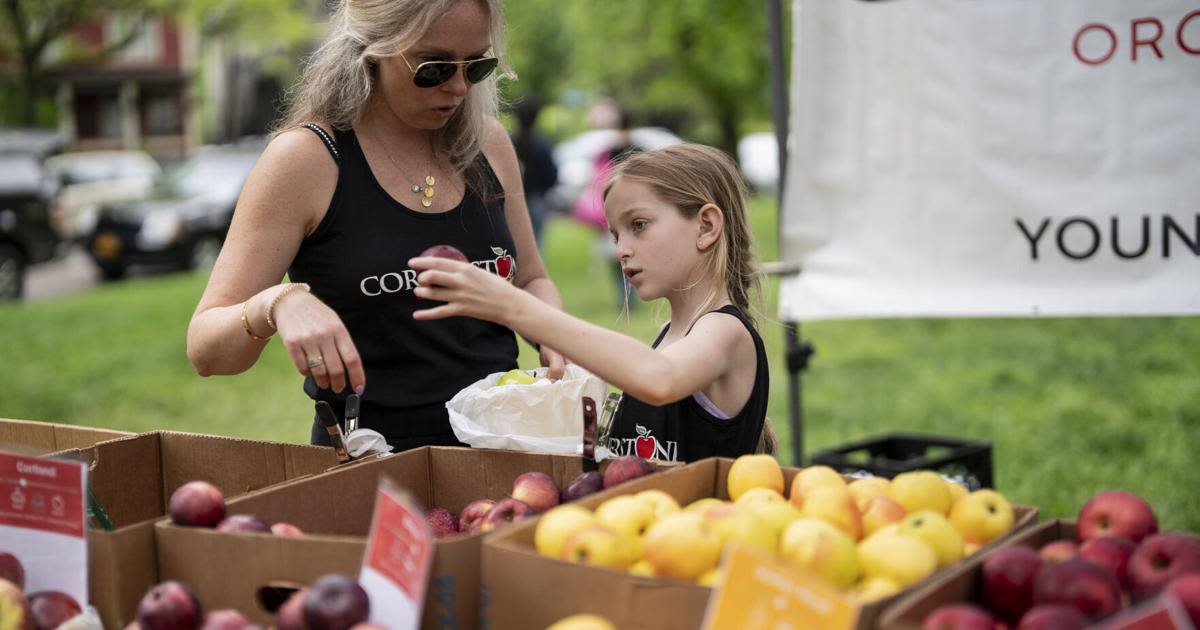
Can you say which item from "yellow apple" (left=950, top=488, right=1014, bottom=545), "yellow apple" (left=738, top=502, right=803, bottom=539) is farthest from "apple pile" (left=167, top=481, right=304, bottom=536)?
"yellow apple" (left=950, top=488, right=1014, bottom=545)

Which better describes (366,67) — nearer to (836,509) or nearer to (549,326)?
(549,326)

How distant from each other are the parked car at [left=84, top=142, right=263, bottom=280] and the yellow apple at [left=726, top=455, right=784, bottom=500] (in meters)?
14.0

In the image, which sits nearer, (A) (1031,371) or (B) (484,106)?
(B) (484,106)

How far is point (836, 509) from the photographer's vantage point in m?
1.74

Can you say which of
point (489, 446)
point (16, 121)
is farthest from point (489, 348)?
point (16, 121)

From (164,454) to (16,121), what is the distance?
64.2 feet

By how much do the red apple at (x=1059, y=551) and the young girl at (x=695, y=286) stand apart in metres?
0.67

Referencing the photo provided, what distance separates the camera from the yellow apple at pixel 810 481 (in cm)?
192

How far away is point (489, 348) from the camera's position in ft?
8.67

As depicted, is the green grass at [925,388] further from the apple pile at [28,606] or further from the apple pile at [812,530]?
the apple pile at [28,606]

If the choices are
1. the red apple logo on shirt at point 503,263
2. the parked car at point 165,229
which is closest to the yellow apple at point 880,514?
the red apple logo on shirt at point 503,263

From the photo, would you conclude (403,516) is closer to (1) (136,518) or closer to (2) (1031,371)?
(1) (136,518)

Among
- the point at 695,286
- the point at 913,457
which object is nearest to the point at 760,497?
the point at 695,286

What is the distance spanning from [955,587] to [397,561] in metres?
0.72
